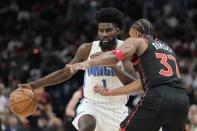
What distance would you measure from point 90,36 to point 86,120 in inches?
481

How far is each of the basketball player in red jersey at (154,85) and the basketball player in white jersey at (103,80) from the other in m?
0.82

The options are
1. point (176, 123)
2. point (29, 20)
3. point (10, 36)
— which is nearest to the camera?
point (176, 123)

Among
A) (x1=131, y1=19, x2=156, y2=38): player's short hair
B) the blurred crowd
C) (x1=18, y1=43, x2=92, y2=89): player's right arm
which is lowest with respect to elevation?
the blurred crowd

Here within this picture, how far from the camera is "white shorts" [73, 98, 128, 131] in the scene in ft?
18.0

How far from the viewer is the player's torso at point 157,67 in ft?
14.9

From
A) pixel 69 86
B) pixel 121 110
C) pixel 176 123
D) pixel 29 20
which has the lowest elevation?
pixel 69 86

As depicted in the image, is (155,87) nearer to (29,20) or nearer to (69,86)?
(69,86)

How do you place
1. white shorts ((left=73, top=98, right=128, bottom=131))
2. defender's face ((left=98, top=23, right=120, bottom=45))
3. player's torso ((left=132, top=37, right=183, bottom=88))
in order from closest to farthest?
player's torso ((left=132, top=37, right=183, bottom=88)), white shorts ((left=73, top=98, right=128, bottom=131)), defender's face ((left=98, top=23, right=120, bottom=45))

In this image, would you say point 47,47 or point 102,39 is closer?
point 102,39

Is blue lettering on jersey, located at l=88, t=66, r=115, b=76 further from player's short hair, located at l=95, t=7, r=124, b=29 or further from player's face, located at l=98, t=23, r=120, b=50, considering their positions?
player's short hair, located at l=95, t=7, r=124, b=29

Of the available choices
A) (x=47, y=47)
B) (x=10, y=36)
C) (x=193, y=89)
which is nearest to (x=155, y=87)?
(x=193, y=89)

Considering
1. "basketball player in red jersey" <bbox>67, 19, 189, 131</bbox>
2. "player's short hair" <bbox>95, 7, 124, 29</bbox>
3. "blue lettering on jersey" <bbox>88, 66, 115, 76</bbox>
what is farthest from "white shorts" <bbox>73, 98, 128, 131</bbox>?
"player's short hair" <bbox>95, 7, 124, 29</bbox>

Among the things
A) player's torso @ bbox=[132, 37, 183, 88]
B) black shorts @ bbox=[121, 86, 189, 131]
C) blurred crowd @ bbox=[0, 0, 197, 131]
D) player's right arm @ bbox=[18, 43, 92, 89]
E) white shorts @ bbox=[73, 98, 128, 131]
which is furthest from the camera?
blurred crowd @ bbox=[0, 0, 197, 131]

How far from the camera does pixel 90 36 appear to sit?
17250 millimetres
